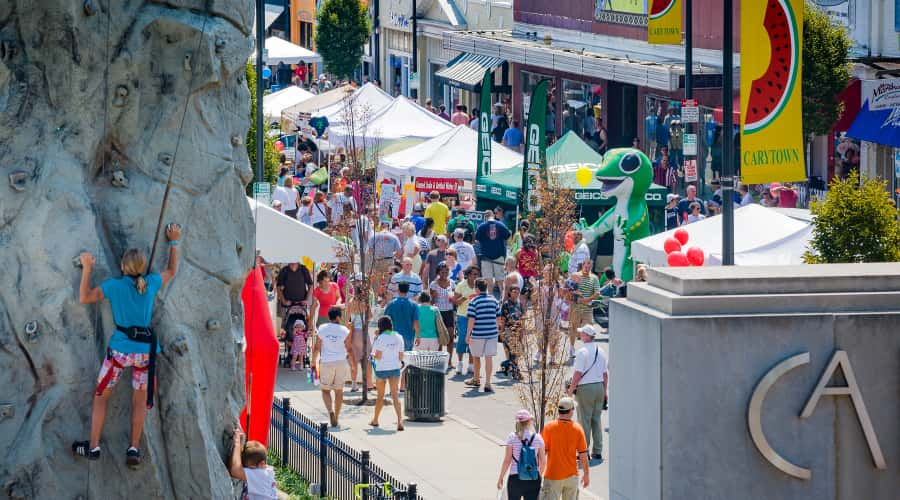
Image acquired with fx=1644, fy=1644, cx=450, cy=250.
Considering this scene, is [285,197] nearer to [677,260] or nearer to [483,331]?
[483,331]

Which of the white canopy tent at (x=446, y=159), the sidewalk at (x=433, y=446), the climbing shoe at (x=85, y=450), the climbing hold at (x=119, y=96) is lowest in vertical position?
the sidewalk at (x=433, y=446)

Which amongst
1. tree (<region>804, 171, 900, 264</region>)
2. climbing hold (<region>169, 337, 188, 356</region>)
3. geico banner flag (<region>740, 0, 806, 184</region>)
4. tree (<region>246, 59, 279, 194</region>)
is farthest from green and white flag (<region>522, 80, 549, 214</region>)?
climbing hold (<region>169, 337, 188, 356</region>)

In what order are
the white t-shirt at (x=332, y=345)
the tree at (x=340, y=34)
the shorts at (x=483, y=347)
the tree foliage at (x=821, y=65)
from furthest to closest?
the tree at (x=340, y=34)
the tree foliage at (x=821, y=65)
the shorts at (x=483, y=347)
the white t-shirt at (x=332, y=345)

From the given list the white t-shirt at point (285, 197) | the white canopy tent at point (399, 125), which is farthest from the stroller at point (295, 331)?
the white canopy tent at point (399, 125)

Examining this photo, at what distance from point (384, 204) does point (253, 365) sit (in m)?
15.0

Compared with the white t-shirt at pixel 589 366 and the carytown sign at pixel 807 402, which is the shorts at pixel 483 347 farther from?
the carytown sign at pixel 807 402

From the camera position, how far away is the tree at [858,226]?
52.4 feet

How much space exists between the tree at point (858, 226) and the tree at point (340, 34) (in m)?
46.9

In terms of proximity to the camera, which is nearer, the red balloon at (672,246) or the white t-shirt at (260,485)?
the white t-shirt at (260,485)

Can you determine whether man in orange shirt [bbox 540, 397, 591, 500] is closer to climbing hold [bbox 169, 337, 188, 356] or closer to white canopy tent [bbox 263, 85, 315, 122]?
climbing hold [bbox 169, 337, 188, 356]

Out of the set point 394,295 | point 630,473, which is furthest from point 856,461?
point 394,295

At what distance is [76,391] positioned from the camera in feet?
37.4

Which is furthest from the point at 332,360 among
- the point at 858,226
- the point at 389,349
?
the point at 858,226

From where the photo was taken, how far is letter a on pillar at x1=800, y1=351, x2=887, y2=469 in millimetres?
9586
